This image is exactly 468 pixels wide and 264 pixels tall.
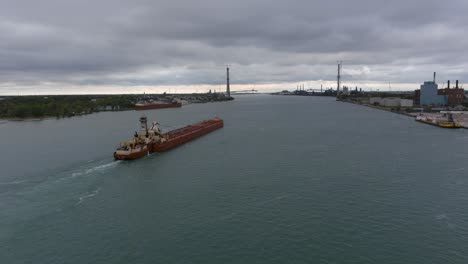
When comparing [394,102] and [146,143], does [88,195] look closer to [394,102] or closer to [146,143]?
[146,143]

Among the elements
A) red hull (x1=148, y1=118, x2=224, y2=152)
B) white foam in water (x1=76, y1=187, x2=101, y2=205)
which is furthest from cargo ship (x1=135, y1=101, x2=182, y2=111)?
white foam in water (x1=76, y1=187, x2=101, y2=205)

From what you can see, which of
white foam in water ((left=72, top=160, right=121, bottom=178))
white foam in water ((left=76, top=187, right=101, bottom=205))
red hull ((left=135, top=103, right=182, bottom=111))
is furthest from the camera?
red hull ((left=135, top=103, right=182, bottom=111))

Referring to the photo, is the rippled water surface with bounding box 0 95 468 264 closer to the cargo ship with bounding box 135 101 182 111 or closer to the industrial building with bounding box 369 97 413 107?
the industrial building with bounding box 369 97 413 107

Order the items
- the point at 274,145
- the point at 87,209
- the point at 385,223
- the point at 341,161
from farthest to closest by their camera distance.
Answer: the point at 274,145 → the point at 341,161 → the point at 87,209 → the point at 385,223

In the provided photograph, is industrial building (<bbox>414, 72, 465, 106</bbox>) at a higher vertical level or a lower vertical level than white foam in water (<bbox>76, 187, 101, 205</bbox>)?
higher

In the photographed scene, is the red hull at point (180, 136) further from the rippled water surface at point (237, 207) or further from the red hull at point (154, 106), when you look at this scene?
the red hull at point (154, 106)

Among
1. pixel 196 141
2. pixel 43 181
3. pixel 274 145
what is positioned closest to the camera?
pixel 43 181

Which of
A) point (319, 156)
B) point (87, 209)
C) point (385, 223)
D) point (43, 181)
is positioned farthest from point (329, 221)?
point (43, 181)

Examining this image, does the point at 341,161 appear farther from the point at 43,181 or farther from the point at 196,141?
the point at 43,181

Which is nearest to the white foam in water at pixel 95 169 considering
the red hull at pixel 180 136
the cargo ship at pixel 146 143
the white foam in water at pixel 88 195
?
the cargo ship at pixel 146 143
